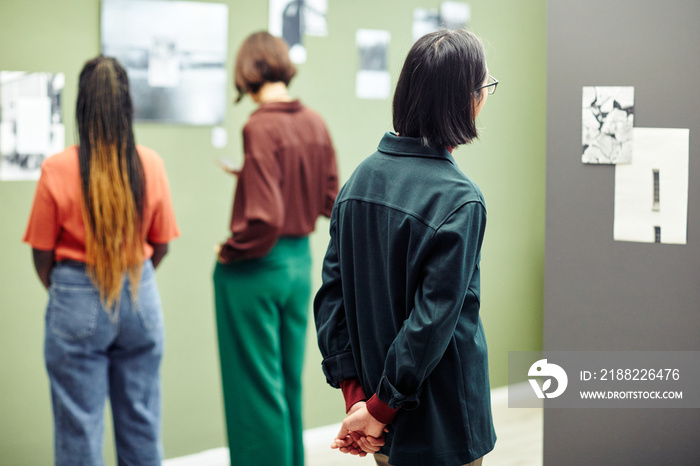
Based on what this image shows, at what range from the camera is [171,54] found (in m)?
3.08

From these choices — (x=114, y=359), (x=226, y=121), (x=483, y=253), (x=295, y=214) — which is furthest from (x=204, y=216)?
(x=483, y=253)

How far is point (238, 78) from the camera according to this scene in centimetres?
283

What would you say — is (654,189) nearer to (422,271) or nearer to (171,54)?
(422,271)

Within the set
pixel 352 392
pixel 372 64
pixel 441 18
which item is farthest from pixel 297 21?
pixel 352 392

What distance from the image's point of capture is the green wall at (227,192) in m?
2.88

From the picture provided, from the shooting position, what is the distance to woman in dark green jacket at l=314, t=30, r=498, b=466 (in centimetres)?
143

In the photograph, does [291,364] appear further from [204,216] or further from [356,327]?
[356,327]

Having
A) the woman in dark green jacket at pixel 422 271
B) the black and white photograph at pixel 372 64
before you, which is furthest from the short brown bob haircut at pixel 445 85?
the black and white photograph at pixel 372 64

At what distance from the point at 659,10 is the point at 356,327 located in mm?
1601

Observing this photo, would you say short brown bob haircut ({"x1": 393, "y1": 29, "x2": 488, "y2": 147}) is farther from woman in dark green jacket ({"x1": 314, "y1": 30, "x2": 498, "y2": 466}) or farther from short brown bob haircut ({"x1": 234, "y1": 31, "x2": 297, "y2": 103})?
short brown bob haircut ({"x1": 234, "y1": 31, "x2": 297, "y2": 103})

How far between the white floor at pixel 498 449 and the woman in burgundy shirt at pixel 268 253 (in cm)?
55

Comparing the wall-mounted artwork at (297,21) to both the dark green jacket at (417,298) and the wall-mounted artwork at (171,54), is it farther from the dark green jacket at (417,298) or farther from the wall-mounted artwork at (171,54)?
the dark green jacket at (417,298)

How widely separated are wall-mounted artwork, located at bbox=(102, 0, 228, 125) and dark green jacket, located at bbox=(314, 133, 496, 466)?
1702 mm

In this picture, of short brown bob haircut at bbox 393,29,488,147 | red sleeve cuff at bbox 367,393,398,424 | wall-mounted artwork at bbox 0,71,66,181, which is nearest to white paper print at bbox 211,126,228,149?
wall-mounted artwork at bbox 0,71,66,181
